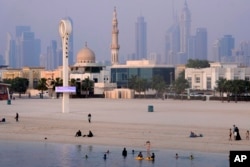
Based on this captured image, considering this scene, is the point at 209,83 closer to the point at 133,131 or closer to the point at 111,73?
the point at 111,73

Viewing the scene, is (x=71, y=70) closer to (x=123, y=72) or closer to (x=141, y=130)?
(x=123, y=72)

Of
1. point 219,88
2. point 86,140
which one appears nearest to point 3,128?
point 86,140

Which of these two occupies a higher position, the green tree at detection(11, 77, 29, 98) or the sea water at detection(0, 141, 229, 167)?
the green tree at detection(11, 77, 29, 98)

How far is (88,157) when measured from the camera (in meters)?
28.3

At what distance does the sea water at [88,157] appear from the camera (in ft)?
85.7

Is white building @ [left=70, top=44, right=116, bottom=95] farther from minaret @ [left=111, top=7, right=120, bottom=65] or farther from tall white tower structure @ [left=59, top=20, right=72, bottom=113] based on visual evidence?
Answer: tall white tower structure @ [left=59, top=20, right=72, bottom=113]

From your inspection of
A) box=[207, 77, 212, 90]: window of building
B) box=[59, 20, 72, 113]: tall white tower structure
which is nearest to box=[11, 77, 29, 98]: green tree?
box=[207, 77, 212, 90]: window of building

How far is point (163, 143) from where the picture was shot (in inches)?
1271

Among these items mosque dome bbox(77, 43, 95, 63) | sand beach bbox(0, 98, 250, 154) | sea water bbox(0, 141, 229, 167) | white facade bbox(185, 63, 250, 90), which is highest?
mosque dome bbox(77, 43, 95, 63)

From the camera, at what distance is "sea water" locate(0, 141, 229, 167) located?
26.1 metres

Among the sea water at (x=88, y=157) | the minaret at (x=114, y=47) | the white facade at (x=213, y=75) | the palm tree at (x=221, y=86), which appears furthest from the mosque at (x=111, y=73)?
the sea water at (x=88, y=157)

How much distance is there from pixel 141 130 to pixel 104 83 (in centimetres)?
8021

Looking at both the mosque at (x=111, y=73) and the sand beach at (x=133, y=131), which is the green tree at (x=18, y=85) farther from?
the sand beach at (x=133, y=131)

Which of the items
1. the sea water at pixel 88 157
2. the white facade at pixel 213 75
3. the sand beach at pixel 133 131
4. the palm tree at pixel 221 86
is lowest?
the sea water at pixel 88 157
